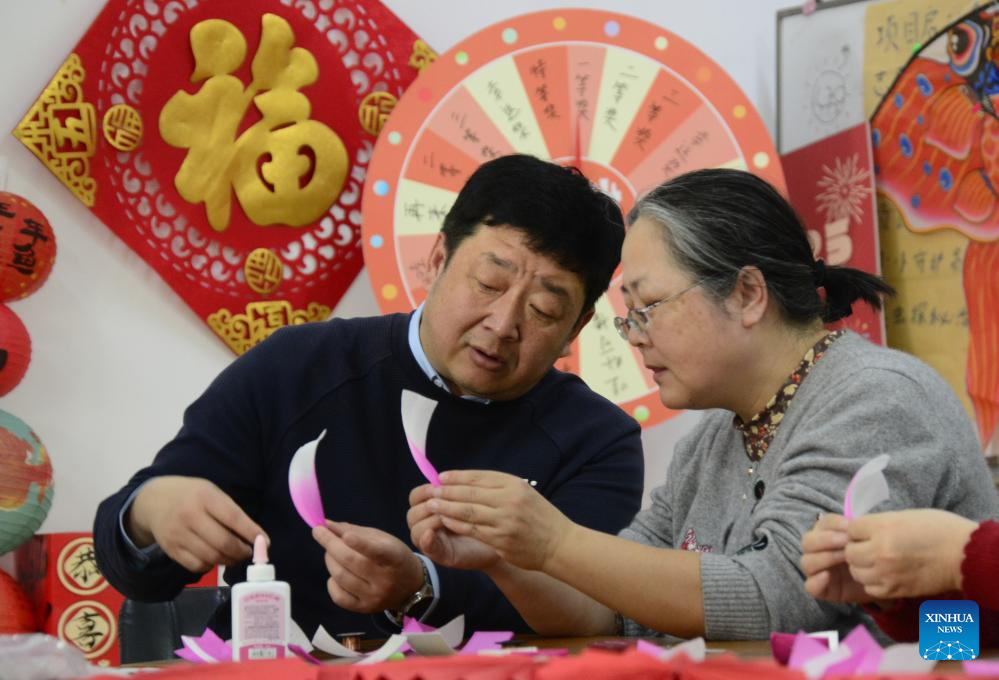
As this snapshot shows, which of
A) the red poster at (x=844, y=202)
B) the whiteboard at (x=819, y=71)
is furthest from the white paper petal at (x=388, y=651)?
the whiteboard at (x=819, y=71)

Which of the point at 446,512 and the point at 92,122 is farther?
the point at 92,122

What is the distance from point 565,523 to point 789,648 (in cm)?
38

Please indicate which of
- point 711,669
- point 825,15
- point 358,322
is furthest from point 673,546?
point 825,15

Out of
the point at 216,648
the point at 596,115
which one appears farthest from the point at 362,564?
the point at 596,115

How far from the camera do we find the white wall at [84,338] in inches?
93.9

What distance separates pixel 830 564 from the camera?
3.46ft

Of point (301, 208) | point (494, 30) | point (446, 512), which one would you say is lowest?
point (446, 512)

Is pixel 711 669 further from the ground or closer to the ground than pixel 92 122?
closer to the ground

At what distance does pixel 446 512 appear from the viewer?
1.29m

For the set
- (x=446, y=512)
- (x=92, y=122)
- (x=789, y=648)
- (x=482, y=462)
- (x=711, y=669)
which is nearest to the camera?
(x=711, y=669)

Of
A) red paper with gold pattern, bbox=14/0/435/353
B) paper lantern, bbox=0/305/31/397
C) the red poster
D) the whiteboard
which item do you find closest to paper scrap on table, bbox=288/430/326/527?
paper lantern, bbox=0/305/31/397

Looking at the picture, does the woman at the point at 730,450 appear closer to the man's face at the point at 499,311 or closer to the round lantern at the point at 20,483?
the man's face at the point at 499,311

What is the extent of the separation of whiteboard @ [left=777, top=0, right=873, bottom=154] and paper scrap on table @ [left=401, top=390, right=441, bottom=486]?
150 centimetres

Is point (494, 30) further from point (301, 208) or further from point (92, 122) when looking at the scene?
point (92, 122)
